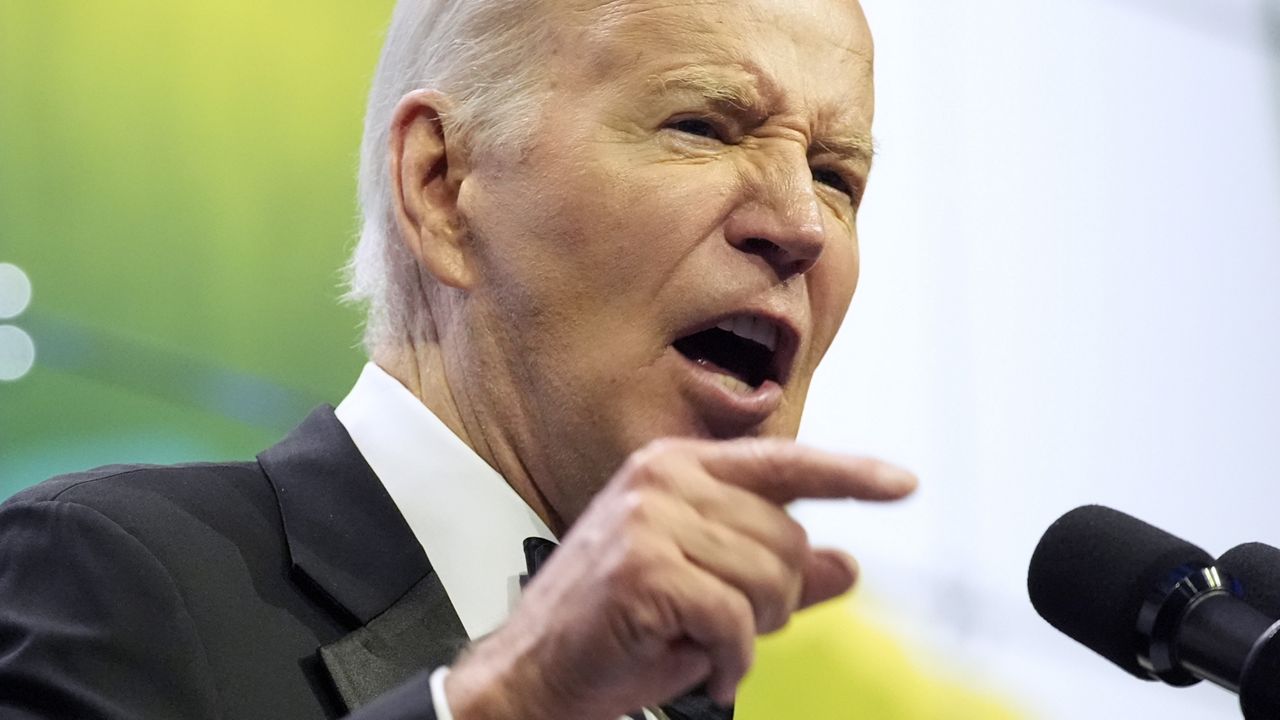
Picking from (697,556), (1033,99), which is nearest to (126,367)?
(697,556)

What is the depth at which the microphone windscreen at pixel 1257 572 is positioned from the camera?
1169 mm

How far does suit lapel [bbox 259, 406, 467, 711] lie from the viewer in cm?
128

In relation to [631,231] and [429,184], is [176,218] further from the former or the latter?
[631,231]

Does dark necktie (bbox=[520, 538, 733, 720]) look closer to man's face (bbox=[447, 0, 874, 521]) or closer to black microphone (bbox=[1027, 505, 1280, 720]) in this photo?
man's face (bbox=[447, 0, 874, 521])

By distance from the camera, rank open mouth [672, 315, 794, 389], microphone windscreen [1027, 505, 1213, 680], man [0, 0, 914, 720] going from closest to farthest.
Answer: microphone windscreen [1027, 505, 1213, 680], man [0, 0, 914, 720], open mouth [672, 315, 794, 389]

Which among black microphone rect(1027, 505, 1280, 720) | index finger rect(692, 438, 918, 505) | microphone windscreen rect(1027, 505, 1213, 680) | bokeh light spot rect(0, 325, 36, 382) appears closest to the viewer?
index finger rect(692, 438, 918, 505)

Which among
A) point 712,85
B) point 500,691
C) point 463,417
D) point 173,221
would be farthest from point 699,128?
point 173,221

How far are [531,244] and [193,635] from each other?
52 cm

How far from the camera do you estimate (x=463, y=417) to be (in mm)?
1578

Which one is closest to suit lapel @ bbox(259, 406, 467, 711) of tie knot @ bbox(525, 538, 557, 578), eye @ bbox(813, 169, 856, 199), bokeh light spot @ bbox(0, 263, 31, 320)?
tie knot @ bbox(525, 538, 557, 578)

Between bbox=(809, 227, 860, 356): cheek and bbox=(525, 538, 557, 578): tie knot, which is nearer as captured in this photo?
bbox=(525, 538, 557, 578): tie knot

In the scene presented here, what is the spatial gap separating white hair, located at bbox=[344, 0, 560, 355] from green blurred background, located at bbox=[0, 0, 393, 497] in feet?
1.48

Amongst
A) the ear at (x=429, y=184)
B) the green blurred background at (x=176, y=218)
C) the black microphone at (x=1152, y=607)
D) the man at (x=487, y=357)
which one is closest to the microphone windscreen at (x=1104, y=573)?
the black microphone at (x=1152, y=607)

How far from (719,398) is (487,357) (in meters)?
0.25
